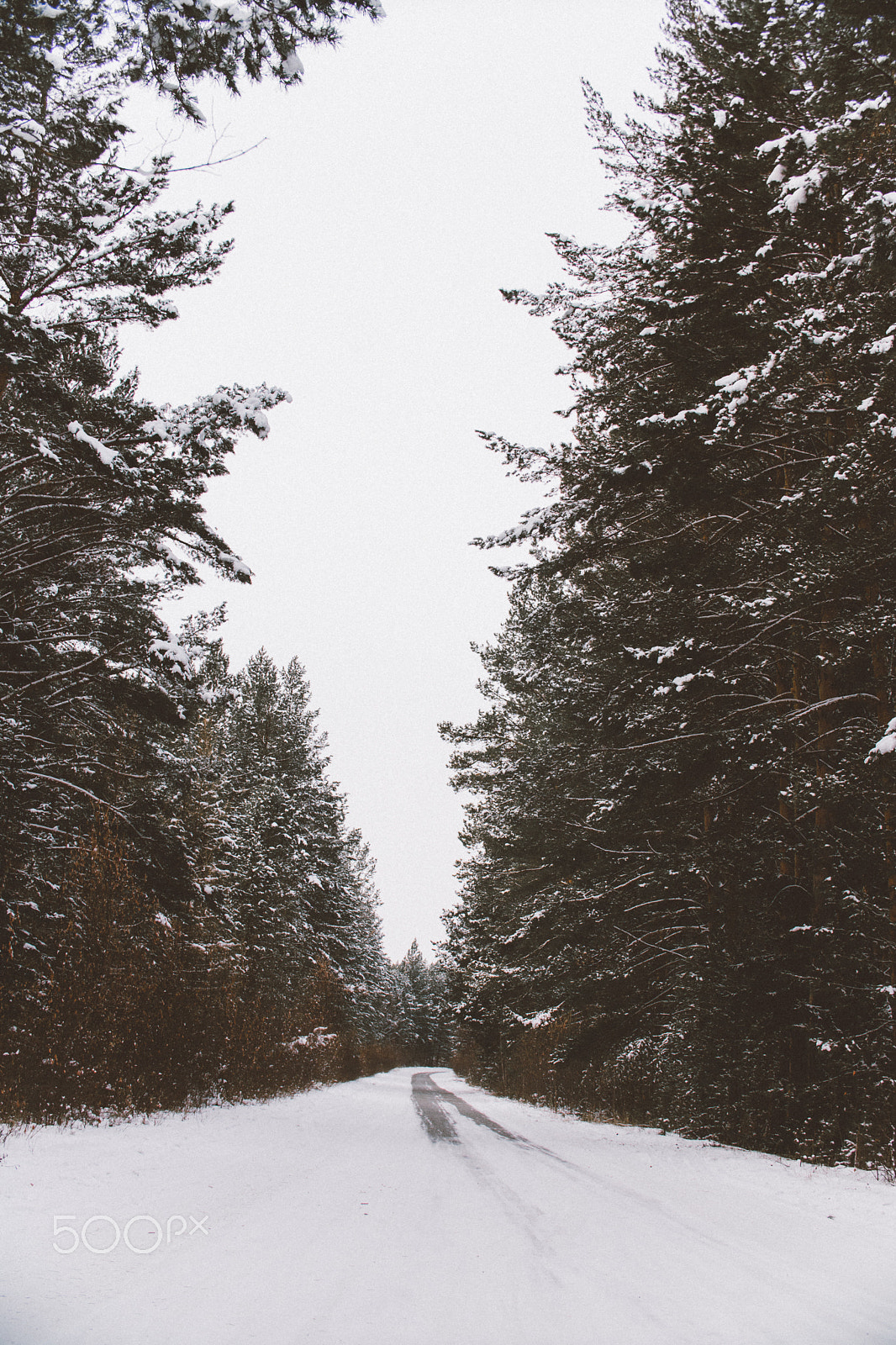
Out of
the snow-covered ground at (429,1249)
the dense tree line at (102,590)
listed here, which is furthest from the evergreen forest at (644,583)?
the snow-covered ground at (429,1249)

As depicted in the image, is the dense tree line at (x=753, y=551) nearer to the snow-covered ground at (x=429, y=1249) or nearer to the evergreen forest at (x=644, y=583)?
the evergreen forest at (x=644, y=583)

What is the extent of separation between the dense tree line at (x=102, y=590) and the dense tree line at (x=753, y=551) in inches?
178

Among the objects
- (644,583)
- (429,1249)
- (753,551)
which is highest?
(644,583)

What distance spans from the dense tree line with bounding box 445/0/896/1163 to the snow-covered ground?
180cm

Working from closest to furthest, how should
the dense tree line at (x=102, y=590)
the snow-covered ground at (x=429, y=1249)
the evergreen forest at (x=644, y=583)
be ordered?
1. the snow-covered ground at (x=429, y=1249)
2. the dense tree line at (x=102, y=590)
3. the evergreen forest at (x=644, y=583)

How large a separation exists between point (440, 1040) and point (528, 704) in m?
70.2

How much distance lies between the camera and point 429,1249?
437 cm

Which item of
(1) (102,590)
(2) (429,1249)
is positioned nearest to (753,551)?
(2) (429,1249)

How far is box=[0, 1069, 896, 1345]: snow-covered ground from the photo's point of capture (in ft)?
10.4

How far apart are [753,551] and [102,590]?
10746mm

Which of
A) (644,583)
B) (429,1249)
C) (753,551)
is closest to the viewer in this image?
(429,1249)

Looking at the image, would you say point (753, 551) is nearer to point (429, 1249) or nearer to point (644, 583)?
point (644, 583)

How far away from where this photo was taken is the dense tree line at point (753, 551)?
7.27 meters

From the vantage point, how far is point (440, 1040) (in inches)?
3110
